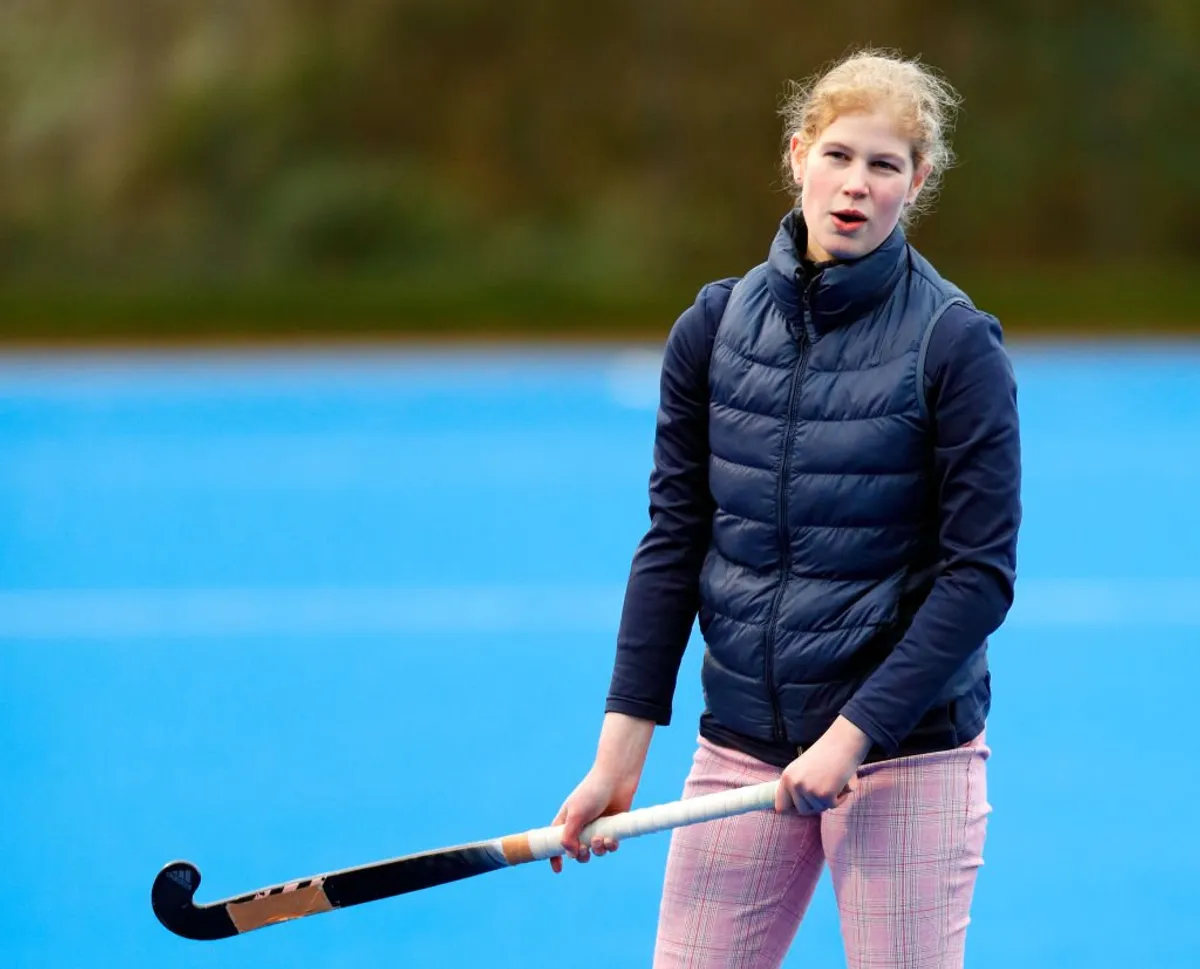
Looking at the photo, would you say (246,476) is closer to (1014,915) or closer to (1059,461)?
(1059,461)

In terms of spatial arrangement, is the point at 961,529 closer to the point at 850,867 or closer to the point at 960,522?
the point at 960,522

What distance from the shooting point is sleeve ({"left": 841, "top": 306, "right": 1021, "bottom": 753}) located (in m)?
2.20

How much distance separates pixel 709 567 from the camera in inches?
95.8

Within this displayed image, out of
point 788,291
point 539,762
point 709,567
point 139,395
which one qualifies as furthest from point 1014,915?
point 139,395

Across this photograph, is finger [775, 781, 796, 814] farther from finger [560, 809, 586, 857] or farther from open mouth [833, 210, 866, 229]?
open mouth [833, 210, 866, 229]

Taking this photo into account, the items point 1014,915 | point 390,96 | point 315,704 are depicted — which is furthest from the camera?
point 390,96

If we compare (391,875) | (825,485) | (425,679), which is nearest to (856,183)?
(825,485)

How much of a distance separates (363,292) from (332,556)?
28.5 feet

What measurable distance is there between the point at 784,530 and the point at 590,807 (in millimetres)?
480

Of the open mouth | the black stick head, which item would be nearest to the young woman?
the open mouth

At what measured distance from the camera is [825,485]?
2.28 metres

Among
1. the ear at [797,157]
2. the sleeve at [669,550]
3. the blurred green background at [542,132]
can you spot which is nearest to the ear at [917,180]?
the ear at [797,157]

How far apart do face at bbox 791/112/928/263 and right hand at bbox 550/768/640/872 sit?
79cm

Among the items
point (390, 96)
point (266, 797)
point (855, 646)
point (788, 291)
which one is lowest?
point (266, 797)
